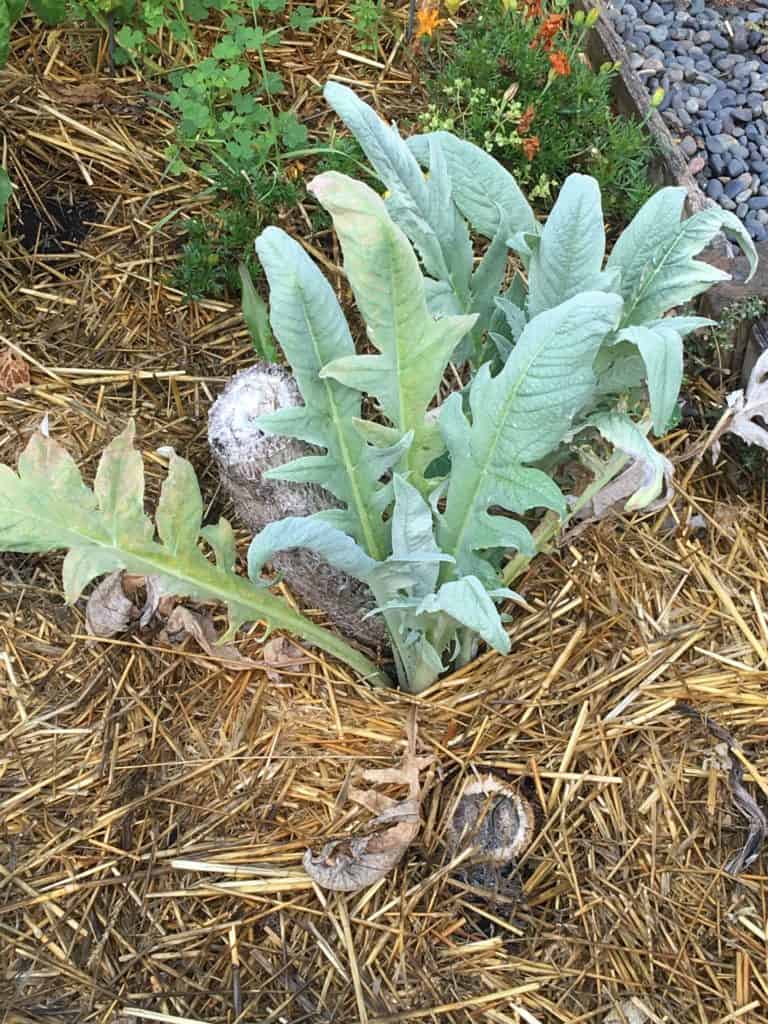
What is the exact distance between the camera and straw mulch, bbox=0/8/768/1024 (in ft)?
4.57

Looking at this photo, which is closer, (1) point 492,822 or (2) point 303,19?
(1) point 492,822

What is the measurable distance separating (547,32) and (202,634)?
147 cm

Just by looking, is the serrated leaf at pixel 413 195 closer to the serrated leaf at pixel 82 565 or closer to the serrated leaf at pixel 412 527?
the serrated leaf at pixel 412 527

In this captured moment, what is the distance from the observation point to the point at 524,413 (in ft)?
4.03

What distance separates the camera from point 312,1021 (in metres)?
1.36

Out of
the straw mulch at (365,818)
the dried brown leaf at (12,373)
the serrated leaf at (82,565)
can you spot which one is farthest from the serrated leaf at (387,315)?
the dried brown leaf at (12,373)

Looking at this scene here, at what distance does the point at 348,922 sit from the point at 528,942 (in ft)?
0.83

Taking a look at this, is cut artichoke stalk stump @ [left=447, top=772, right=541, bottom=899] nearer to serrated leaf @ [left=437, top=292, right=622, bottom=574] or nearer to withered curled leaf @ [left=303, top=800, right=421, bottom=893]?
withered curled leaf @ [left=303, top=800, right=421, bottom=893]

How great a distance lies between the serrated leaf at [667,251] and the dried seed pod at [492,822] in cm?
71

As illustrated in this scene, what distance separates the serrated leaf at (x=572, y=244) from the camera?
4.17 ft

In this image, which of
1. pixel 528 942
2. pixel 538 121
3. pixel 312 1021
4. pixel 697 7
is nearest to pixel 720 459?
pixel 538 121

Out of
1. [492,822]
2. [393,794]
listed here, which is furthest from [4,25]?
[492,822]

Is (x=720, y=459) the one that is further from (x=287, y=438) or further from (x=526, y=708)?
(x=287, y=438)

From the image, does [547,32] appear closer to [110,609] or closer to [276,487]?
[276,487]
